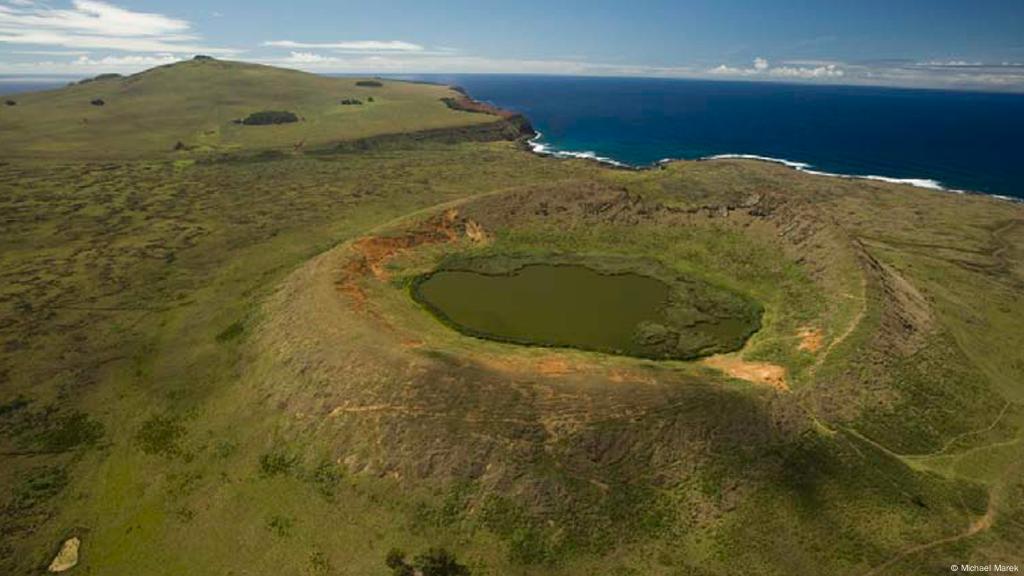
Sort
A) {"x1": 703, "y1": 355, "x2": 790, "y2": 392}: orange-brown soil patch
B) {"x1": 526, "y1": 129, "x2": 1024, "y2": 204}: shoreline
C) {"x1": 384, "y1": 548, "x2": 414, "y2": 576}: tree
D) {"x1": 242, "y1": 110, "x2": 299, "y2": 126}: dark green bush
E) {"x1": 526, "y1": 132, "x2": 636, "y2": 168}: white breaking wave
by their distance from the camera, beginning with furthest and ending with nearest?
{"x1": 242, "y1": 110, "x2": 299, "y2": 126}: dark green bush → {"x1": 526, "y1": 132, "x2": 636, "y2": 168}: white breaking wave → {"x1": 526, "y1": 129, "x2": 1024, "y2": 204}: shoreline → {"x1": 703, "y1": 355, "x2": 790, "y2": 392}: orange-brown soil patch → {"x1": 384, "y1": 548, "x2": 414, "y2": 576}: tree

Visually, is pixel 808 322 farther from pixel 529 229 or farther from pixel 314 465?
pixel 314 465

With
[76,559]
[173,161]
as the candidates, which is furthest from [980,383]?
[173,161]

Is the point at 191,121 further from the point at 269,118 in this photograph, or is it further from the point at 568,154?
the point at 568,154

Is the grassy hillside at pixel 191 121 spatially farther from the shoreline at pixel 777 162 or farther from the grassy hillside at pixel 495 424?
the grassy hillside at pixel 495 424

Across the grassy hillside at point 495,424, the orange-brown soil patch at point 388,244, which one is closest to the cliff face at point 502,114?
the orange-brown soil patch at point 388,244

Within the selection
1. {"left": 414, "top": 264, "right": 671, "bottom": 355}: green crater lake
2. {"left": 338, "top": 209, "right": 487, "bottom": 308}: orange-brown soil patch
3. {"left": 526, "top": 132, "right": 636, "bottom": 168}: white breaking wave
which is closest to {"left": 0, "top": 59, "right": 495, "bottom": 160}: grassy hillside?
{"left": 526, "top": 132, "right": 636, "bottom": 168}: white breaking wave

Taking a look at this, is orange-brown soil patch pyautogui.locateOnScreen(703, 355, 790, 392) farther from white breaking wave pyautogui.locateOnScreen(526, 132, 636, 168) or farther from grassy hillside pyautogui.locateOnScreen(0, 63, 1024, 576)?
white breaking wave pyautogui.locateOnScreen(526, 132, 636, 168)
